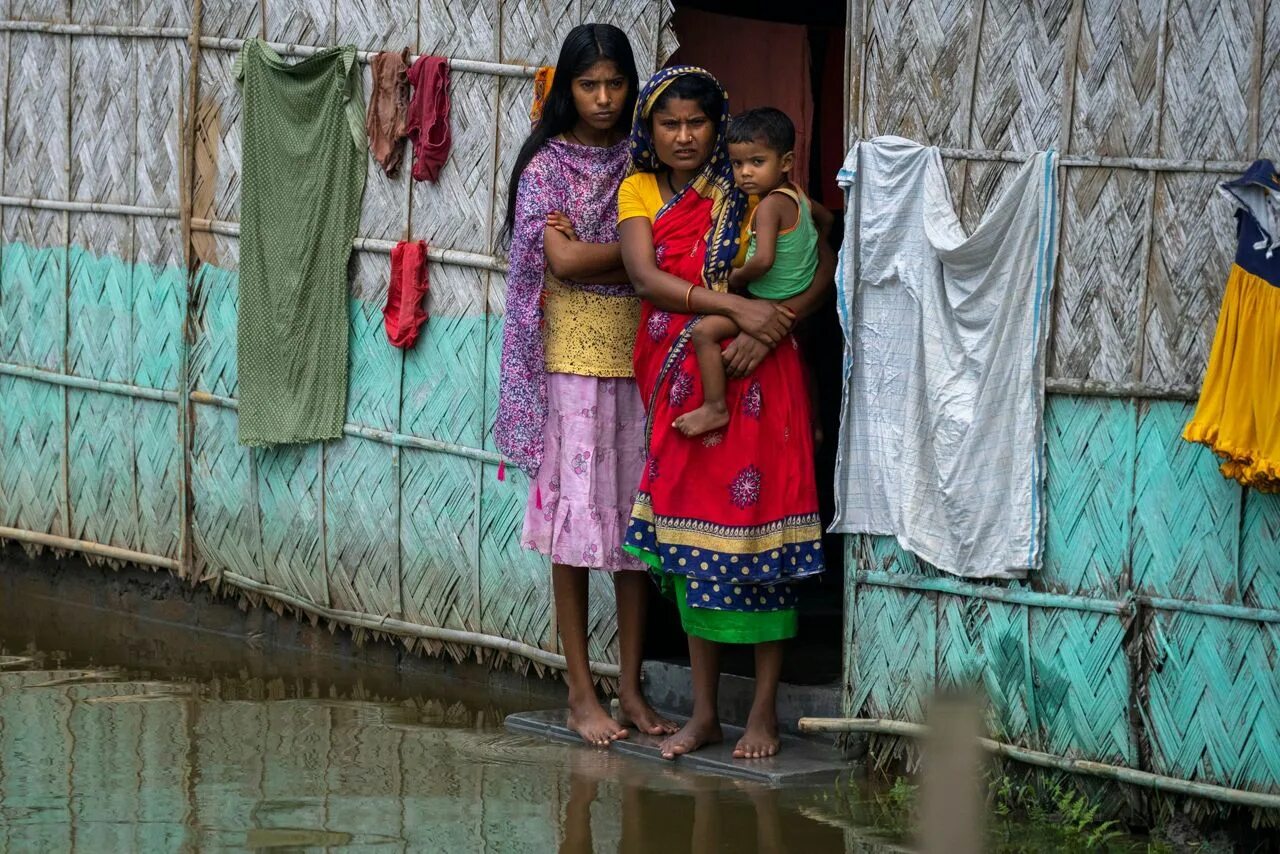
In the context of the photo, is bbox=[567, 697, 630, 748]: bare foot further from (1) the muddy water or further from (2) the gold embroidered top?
(2) the gold embroidered top

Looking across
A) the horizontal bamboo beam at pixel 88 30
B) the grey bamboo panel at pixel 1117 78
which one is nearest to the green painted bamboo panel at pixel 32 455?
the horizontal bamboo beam at pixel 88 30

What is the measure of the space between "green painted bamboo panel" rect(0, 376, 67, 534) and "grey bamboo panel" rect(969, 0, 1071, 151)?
457cm

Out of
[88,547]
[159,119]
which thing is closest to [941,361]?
[159,119]

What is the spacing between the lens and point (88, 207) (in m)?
7.82

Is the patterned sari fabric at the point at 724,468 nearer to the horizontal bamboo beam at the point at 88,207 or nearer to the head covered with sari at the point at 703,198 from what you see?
the head covered with sari at the point at 703,198

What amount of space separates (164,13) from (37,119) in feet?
3.07

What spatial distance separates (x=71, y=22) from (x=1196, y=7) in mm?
4971

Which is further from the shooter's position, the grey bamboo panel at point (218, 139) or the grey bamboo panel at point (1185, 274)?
the grey bamboo panel at point (218, 139)

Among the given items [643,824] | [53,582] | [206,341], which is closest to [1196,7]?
[643,824]

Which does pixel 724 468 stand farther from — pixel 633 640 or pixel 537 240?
pixel 537 240

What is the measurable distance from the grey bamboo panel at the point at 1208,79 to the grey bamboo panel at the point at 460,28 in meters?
2.51

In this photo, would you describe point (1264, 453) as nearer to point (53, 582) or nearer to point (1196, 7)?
point (1196, 7)

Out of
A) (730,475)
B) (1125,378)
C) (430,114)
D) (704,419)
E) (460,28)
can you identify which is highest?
(460,28)

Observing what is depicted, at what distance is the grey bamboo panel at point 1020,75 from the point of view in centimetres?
491
